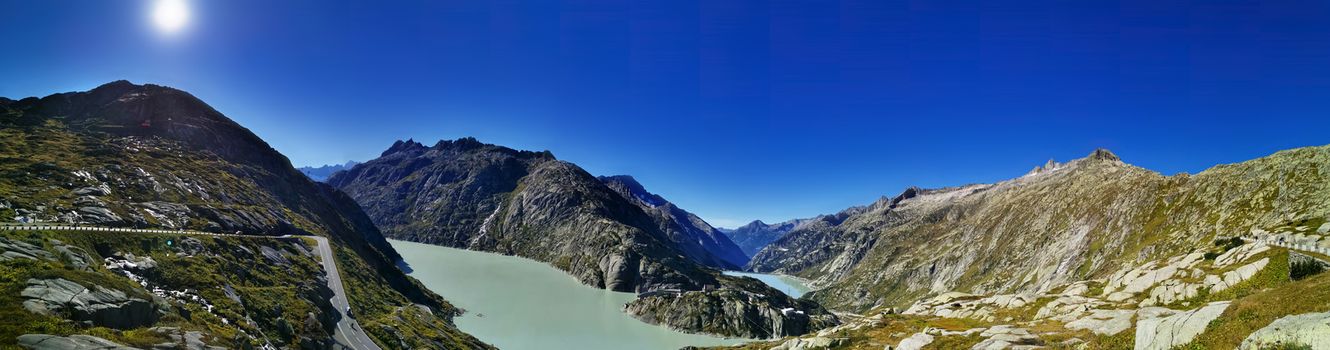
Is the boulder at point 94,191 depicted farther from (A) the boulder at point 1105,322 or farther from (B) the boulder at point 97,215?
(A) the boulder at point 1105,322

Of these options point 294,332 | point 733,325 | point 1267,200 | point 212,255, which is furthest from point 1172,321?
point 733,325

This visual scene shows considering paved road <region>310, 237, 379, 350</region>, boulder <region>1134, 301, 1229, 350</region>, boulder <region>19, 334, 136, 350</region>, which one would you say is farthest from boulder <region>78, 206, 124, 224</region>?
boulder <region>1134, 301, 1229, 350</region>

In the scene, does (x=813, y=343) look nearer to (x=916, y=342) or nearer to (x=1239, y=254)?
(x=916, y=342)

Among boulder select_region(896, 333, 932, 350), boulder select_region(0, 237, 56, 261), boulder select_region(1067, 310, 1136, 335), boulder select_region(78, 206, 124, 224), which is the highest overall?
boulder select_region(78, 206, 124, 224)

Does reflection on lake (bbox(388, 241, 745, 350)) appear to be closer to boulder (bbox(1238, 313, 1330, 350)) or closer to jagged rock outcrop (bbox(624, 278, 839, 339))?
jagged rock outcrop (bbox(624, 278, 839, 339))

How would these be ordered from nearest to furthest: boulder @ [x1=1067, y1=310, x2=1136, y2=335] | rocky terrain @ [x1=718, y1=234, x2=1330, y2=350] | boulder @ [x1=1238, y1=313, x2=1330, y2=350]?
boulder @ [x1=1238, y1=313, x2=1330, y2=350]
rocky terrain @ [x1=718, y1=234, x2=1330, y2=350]
boulder @ [x1=1067, y1=310, x2=1136, y2=335]

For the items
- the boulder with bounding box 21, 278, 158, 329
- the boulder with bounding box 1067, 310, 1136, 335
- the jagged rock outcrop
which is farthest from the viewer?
the jagged rock outcrop
